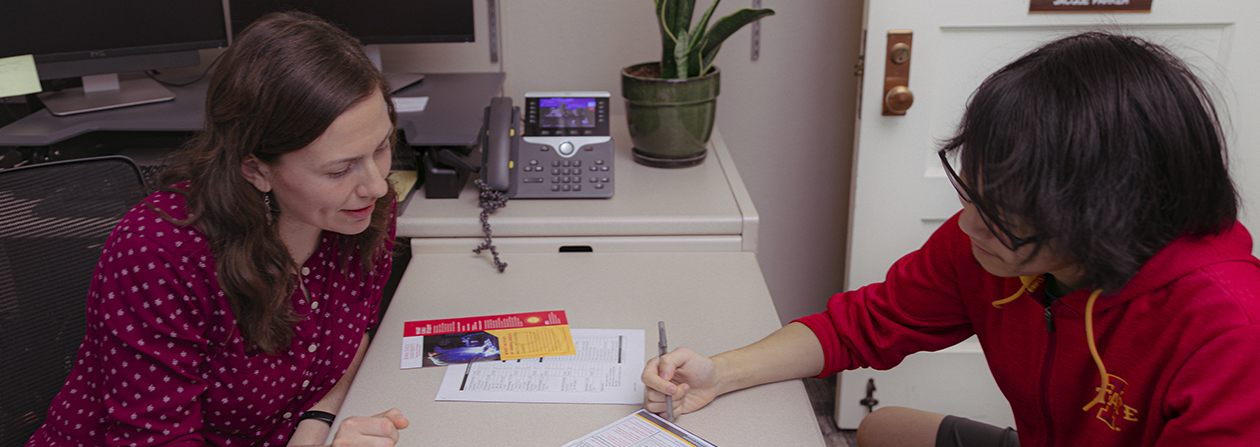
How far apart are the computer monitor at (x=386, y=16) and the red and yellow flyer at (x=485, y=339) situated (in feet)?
2.61

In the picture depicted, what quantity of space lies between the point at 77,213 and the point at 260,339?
29 cm

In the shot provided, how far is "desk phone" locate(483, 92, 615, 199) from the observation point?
56.4 inches

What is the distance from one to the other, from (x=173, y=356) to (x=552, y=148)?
2.60 feet

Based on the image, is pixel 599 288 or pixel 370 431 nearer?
pixel 370 431

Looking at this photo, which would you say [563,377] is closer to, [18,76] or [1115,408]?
[1115,408]

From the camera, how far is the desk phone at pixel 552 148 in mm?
1433

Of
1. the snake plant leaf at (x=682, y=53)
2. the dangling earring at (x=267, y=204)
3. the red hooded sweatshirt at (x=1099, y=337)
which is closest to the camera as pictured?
the red hooded sweatshirt at (x=1099, y=337)

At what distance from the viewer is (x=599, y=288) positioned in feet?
3.96

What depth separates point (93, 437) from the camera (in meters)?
0.93

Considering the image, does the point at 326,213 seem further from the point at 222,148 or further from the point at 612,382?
the point at 612,382

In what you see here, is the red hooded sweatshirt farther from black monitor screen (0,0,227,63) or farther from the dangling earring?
black monitor screen (0,0,227,63)

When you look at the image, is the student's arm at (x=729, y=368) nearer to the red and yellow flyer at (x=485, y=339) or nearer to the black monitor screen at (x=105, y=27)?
the red and yellow flyer at (x=485, y=339)

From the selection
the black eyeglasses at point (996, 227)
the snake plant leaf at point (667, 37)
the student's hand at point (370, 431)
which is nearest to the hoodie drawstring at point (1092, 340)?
the black eyeglasses at point (996, 227)

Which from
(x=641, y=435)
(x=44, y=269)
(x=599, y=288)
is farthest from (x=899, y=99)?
(x=44, y=269)
